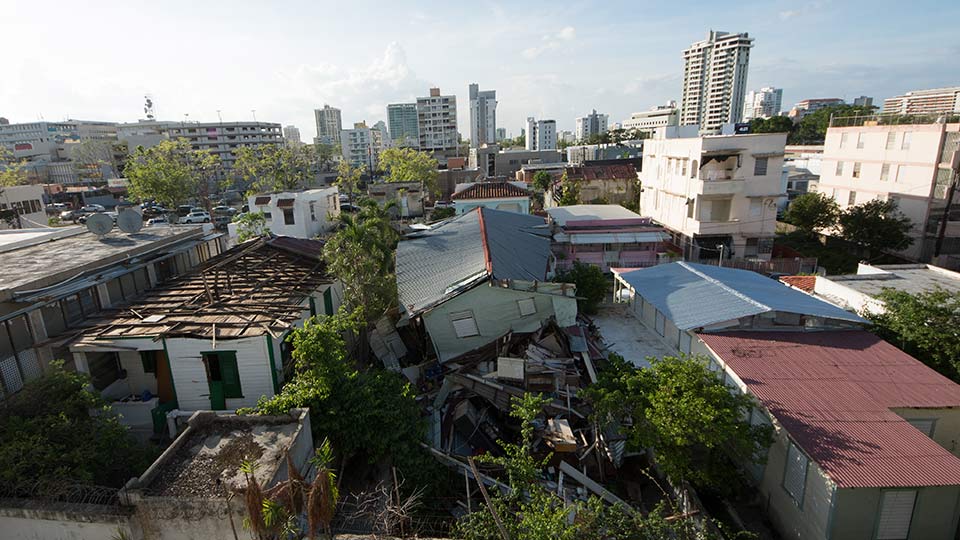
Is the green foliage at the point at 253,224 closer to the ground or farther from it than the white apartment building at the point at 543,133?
closer to the ground

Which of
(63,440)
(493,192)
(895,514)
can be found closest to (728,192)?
(493,192)

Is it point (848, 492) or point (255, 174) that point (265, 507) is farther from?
point (255, 174)

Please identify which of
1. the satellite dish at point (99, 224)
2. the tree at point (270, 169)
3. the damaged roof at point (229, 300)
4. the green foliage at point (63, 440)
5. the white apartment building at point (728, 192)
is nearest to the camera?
the green foliage at point (63, 440)

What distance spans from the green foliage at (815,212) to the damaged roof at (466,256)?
843 inches

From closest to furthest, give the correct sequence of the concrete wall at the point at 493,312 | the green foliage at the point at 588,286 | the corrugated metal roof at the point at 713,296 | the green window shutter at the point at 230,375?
the green window shutter at the point at 230,375, the corrugated metal roof at the point at 713,296, the concrete wall at the point at 493,312, the green foliage at the point at 588,286

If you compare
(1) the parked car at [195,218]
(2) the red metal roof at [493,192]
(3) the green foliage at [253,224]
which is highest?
(2) the red metal roof at [493,192]

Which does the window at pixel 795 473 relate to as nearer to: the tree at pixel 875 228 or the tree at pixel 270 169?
the tree at pixel 875 228

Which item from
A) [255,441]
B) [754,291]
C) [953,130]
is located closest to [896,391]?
[754,291]

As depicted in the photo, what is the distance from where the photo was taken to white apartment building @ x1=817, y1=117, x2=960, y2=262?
32.9 m

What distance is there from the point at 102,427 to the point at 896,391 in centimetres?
2005

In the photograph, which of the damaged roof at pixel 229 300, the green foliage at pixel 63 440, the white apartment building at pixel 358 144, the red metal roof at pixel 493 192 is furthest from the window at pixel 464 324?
the white apartment building at pixel 358 144

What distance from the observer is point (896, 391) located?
12.4 m

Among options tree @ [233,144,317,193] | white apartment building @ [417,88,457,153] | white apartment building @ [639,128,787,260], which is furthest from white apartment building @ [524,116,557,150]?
white apartment building @ [639,128,787,260]

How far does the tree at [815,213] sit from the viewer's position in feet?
117
